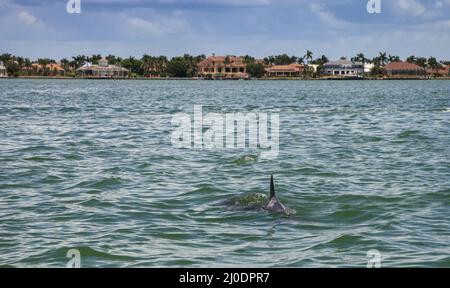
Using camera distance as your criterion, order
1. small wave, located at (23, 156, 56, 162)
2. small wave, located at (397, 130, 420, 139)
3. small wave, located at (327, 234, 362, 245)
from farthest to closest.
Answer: small wave, located at (397, 130, 420, 139) < small wave, located at (23, 156, 56, 162) < small wave, located at (327, 234, 362, 245)

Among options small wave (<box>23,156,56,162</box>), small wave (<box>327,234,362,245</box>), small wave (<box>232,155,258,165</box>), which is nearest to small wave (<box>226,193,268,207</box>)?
small wave (<box>327,234,362,245</box>)

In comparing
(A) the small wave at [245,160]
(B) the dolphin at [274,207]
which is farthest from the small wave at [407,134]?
Answer: (B) the dolphin at [274,207]

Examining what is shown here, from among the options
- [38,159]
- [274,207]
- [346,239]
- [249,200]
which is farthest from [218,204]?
[38,159]

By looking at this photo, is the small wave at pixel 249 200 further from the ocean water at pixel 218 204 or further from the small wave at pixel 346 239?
the small wave at pixel 346 239

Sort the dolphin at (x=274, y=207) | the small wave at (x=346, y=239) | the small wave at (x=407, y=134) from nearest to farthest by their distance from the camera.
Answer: the small wave at (x=346, y=239) < the dolphin at (x=274, y=207) < the small wave at (x=407, y=134)

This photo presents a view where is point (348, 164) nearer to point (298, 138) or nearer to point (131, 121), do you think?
point (298, 138)

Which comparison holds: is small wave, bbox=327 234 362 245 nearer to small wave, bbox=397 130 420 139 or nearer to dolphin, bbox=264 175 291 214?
dolphin, bbox=264 175 291 214

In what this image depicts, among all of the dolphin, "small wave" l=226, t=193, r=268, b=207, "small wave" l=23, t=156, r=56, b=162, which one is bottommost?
"small wave" l=23, t=156, r=56, b=162

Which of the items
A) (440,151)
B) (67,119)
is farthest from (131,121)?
(440,151)

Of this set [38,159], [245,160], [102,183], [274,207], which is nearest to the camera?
[274,207]

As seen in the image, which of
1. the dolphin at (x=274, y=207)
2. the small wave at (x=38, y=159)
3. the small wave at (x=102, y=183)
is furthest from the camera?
the small wave at (x=38, y=159)

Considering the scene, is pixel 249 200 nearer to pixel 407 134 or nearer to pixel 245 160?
pixel 245 160

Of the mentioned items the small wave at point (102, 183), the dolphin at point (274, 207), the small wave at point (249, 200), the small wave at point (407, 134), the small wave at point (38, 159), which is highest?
the dolphin at point (274, 207)

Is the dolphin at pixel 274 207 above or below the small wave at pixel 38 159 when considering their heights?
above
